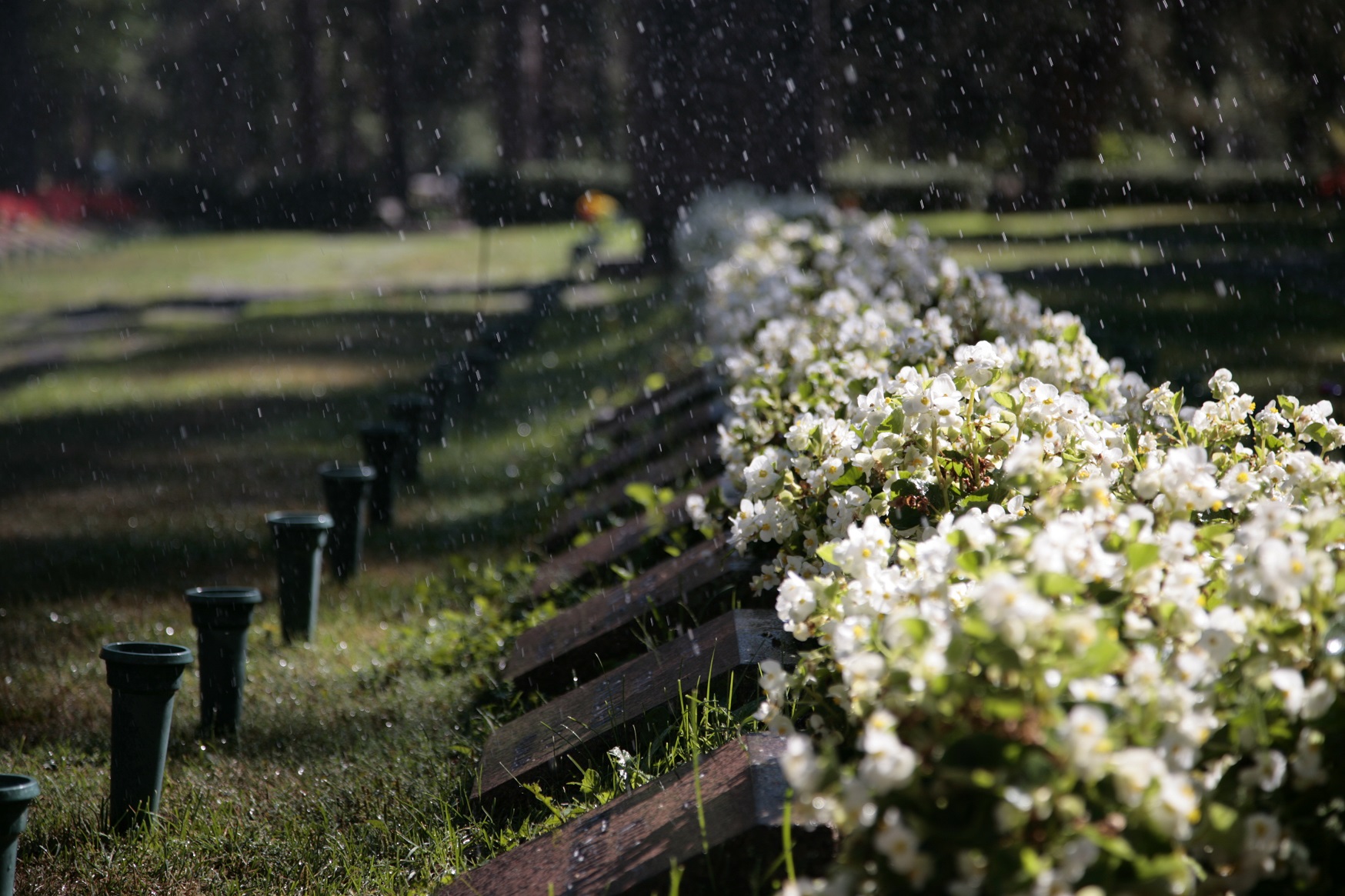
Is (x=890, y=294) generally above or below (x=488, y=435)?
above

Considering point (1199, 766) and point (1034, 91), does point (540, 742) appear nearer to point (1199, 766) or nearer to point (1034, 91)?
point (1199, 766)

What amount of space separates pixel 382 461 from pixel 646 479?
4.79 feet

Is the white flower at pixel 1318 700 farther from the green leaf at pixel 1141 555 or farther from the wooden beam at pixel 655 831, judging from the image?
the wooden beam at pixel 655 831

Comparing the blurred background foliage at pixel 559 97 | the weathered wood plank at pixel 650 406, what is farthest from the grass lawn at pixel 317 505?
the blurred background foliage at pixel 559 97

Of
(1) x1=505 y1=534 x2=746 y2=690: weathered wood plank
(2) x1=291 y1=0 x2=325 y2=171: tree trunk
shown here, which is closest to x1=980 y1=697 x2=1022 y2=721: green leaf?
(1) x1=505 y1=534 x2=746 y2=690: weathered wood plank

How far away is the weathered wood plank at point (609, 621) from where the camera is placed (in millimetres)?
4012

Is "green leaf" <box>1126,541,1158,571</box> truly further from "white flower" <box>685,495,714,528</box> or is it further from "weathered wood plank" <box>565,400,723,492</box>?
"weathered wood plank" <box>565,400,723,492</box>

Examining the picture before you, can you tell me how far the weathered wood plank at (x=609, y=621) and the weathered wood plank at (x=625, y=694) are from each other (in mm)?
309

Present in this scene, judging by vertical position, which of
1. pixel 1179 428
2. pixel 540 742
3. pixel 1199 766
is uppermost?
pixel 1179 428

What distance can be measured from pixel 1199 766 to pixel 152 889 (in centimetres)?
237

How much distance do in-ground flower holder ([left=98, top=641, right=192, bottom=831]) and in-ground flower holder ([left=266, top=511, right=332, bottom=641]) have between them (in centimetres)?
141

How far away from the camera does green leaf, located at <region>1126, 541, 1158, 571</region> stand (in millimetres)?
1843

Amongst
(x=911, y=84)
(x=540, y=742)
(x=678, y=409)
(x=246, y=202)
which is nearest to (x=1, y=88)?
(x=246, y=202)

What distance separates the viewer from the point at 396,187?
4009 cm
